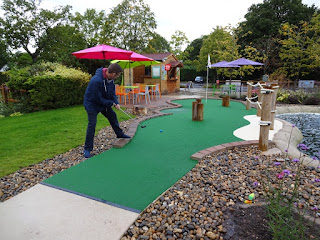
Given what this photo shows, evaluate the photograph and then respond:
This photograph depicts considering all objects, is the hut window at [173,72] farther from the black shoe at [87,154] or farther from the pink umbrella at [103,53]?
the black shoe at [87,154]

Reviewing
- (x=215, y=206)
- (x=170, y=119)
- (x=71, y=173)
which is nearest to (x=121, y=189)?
(x=71, y=173)

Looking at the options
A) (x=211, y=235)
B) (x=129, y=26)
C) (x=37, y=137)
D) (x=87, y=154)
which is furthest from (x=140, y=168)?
(x=129, y=26)

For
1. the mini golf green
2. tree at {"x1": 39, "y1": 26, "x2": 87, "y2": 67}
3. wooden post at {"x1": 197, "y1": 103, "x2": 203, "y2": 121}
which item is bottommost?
the mini golf green

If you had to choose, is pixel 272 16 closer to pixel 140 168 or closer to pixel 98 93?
pixel 98 93

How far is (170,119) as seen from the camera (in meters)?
6.88

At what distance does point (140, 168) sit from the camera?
10.8 feet

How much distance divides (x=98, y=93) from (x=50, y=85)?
5581 mm

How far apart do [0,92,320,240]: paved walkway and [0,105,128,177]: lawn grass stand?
1114mm

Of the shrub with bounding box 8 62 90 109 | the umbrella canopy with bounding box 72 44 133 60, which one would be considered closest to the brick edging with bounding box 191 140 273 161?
the umbrella canopy with bounding box 72 44 133 60

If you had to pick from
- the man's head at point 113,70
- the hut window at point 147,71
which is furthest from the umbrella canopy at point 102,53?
the hut window at point 147,71

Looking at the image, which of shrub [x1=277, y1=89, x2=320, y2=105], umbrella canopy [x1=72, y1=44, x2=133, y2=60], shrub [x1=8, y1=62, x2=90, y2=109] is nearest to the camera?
umbrella canopy [x1=72, y1=44, x2=133, y2=60]

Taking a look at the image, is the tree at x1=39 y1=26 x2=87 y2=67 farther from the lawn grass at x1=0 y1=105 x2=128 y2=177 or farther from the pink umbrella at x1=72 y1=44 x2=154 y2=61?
the lawn grass at x1=0 y1=105 x2=128 y2=177

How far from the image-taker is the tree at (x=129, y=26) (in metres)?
22.7

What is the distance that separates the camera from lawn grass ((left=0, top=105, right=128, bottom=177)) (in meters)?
3.79
